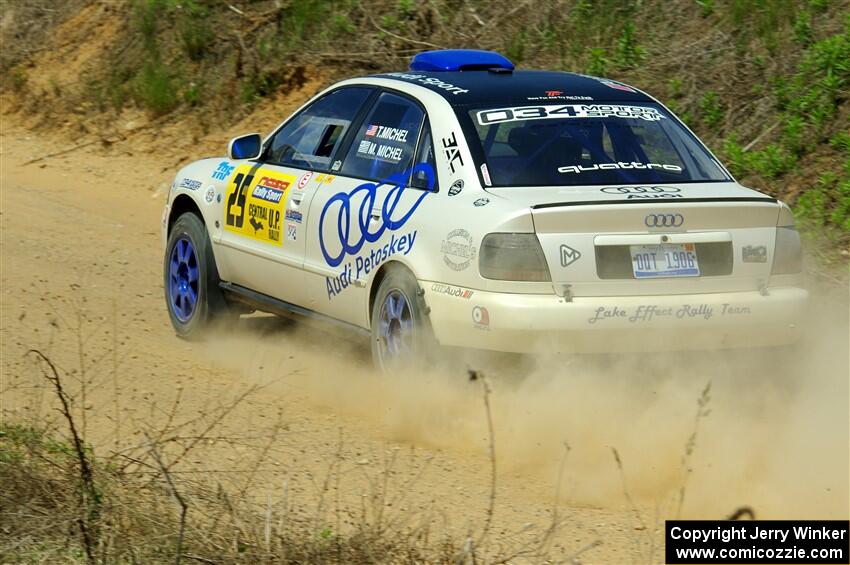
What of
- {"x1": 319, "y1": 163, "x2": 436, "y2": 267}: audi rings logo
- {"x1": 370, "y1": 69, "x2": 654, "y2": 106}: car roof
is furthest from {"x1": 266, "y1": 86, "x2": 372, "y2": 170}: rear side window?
{"x1": 319, "y1": 163, "x2": 436, "y2": 267}: audi rings logo

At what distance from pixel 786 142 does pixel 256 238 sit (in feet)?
14.5

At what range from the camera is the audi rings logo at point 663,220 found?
5.77 m

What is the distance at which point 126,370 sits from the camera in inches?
296

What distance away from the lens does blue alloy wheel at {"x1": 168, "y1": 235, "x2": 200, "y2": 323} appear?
330 inches

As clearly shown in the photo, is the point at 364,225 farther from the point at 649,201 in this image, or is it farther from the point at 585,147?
the point at 649,201

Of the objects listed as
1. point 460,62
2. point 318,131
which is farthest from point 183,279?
point 460,62

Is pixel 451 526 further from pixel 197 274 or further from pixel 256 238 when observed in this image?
pixel 197 274

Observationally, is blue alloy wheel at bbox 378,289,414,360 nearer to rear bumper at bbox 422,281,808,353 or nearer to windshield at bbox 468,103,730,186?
rear bumper at bbox 422,281,808,353

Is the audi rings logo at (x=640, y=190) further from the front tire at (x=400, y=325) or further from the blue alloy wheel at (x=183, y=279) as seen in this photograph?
the blue alloy wheel at (x=183, y=279)

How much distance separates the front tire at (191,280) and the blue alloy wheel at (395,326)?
6.49ft

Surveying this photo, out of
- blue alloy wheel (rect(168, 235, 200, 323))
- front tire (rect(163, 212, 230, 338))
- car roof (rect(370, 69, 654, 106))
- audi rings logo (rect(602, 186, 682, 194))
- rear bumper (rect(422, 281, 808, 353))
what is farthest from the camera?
blue alloy wheel (rect(168, 235, 200, 323))

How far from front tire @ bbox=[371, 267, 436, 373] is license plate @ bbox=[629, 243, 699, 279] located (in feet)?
3.32

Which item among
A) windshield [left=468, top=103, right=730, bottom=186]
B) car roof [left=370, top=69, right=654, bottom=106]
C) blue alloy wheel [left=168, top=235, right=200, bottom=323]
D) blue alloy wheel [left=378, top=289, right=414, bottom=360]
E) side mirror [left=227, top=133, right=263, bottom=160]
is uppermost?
car roof [left=370, top=69, right=654, bottom=106]

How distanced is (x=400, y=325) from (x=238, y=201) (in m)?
1.94
